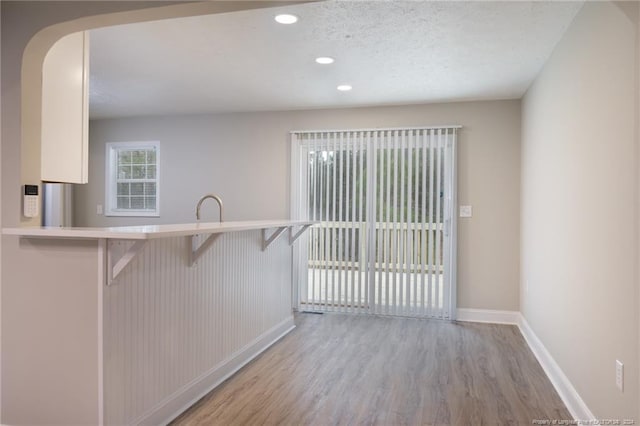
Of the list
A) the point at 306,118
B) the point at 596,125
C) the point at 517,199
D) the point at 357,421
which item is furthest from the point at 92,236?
the point at 517,199

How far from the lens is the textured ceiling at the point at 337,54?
2.78m

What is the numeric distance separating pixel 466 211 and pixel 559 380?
2.21m

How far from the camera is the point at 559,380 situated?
9.89ft

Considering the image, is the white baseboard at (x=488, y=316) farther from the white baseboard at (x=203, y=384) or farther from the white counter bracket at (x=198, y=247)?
the white counter bracket at (x=198, y=247)

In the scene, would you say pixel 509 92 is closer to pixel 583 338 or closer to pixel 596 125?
pixel 596 125

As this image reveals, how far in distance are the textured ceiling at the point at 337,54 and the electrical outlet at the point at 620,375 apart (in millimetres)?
1925

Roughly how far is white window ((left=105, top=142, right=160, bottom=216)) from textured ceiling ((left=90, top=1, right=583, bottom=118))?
3.49 ft

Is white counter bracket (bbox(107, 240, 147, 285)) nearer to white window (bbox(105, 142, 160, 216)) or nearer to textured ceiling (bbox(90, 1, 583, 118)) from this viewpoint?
textured ceiling (bbox(90, 1, 583, 118))

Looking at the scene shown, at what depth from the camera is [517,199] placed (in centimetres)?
482

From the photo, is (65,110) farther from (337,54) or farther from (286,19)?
(337,54)

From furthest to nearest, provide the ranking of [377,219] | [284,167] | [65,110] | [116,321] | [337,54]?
[284,167] < [377,219] < [337,54] < [65,110] < [116,321]

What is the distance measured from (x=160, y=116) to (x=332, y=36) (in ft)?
11.5

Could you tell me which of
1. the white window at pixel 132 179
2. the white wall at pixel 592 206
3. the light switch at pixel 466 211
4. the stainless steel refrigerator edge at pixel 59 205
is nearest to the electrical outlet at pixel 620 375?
the white wall at pixel 592 206

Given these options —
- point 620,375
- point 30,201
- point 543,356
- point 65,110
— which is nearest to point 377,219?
point 543,356
